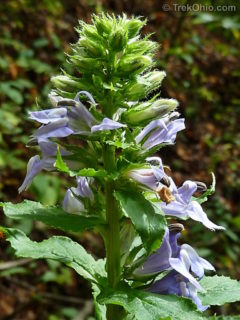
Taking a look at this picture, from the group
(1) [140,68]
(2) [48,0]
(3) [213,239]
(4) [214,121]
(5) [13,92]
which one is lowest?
(3) [213,239]

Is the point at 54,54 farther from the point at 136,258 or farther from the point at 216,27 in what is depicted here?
the point at 136,258

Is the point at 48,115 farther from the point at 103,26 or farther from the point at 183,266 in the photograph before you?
the point at 183,266

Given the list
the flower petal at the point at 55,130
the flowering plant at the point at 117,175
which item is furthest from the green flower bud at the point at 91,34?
the flower petal at the point at 55,130

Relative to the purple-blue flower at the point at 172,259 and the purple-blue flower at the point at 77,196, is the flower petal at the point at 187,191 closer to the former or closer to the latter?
the purple-blue flower at the point at 172,259

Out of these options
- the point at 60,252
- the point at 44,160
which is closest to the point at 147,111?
the point at 44,160

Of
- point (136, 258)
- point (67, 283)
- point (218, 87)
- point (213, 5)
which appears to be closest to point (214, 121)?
point (218, 87)

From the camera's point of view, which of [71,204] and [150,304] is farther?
[71,204]
